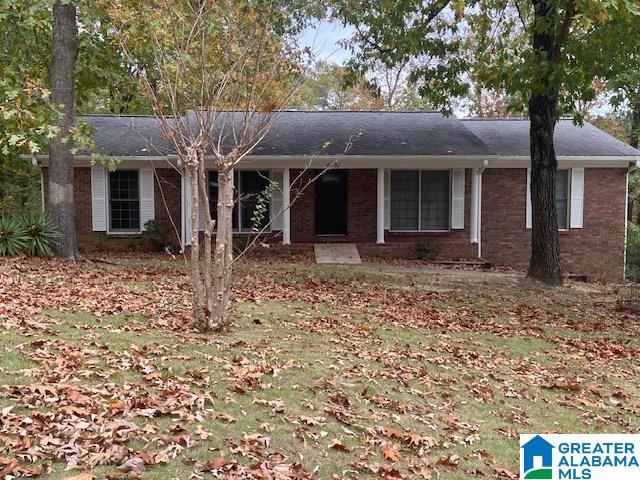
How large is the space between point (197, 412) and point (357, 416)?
4.28 ft

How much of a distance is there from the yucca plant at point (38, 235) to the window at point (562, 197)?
558 inches

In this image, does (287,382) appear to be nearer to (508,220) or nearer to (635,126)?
(508,220)

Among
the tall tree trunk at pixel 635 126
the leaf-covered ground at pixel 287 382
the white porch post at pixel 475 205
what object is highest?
the tall tree trunk at pixel 635 126

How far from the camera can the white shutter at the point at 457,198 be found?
1802 cm

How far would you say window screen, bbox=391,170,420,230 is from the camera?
18.5m

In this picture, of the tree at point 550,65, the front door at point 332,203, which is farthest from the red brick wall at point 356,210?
the tree at point 550,65

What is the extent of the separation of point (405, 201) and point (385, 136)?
6.93ft

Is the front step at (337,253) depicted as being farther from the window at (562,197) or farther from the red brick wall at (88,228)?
the window at (562,197)

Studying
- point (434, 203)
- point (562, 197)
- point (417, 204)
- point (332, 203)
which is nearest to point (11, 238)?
point (332, 203)

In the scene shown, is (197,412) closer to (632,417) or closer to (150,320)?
(150,320)

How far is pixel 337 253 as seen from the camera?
16.9 m

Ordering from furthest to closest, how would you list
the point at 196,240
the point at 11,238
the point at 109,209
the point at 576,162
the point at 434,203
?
the point at 434,203, the point at 576,162, the point at 109,209, the point at 11,238, the point at 196,240

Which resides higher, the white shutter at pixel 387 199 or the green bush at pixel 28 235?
the white shutter at pixel 387 199

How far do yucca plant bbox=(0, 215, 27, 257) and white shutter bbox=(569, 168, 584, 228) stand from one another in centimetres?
1500
